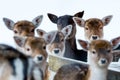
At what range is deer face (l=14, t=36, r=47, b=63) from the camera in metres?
0.65

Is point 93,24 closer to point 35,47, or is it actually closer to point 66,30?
point 66,30

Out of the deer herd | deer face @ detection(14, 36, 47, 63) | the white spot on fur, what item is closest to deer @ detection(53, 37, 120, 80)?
the deer herd

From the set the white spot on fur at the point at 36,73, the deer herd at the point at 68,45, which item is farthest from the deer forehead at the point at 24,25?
the white spot on fur at the point at 36,73

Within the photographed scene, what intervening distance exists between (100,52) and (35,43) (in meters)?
0.14

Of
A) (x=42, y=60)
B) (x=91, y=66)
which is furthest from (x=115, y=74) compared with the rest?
(x=42, y=60)

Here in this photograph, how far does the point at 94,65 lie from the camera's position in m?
0.71

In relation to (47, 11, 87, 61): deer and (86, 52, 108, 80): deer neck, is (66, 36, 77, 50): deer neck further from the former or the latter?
(86, 52, 108, 80): deer neck

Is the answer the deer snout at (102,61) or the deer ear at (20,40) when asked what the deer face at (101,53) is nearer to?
the deer snout at (102,61)

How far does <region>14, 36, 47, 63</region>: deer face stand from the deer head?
0.04 meters

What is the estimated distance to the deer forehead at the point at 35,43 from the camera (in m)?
0.66

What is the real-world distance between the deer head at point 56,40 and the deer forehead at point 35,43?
0.10 ft

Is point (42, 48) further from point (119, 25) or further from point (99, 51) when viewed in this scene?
point (119, 25)

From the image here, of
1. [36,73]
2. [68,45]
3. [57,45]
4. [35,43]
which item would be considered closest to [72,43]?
[68,45]

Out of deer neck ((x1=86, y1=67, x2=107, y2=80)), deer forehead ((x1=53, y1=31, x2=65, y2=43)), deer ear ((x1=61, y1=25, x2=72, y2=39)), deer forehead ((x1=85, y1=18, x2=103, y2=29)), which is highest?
deer forehead ((x1=85, y1=18, x2=103, y2=29))
